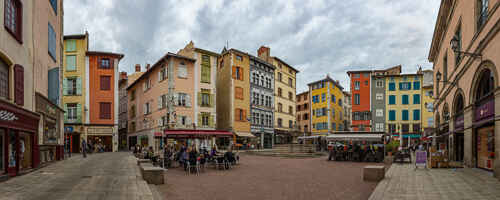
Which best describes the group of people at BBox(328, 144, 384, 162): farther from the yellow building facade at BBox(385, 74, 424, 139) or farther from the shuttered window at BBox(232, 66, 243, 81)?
the yellow building facade at BBox(385, 74, 424, 139)

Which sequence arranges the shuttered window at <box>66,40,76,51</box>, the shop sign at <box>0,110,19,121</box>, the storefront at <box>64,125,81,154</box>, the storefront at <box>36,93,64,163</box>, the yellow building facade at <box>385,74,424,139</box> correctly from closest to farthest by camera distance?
1. the shop sign at <box>0,110,19,121</box>
2. the storefront at <box>36,93,64,163</box>
3. the storefront at <box>64,125,81,154</box>
4. the shuttered window at <box>66,40,76,51</box>
5. the yellow building facade at <box>385,74,424,139</box>

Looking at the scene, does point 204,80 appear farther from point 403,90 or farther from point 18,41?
point 403,90

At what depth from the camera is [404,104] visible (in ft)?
160

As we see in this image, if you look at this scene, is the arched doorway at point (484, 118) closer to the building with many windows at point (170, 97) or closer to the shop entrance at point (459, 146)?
the shop entrance at point (459, 146)

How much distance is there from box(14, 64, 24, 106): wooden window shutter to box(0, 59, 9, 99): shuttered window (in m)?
0.35

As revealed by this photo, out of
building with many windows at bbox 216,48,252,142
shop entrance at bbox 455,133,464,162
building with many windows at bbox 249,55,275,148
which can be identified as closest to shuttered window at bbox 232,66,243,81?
building with many windows at bbox 216,48,252,142

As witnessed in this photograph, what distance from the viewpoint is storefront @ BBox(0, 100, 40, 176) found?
10297mm

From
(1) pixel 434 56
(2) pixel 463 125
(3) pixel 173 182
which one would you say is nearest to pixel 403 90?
(1) pixel 434 56

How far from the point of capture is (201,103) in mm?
34062

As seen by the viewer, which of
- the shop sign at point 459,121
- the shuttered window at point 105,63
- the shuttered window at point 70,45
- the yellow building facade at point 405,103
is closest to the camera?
the shop sign at point 459,121

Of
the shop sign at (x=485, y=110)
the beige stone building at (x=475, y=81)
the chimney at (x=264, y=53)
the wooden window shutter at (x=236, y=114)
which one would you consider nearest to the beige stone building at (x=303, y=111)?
the chimney at (x=264, y=53)

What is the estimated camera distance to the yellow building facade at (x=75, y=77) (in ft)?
108

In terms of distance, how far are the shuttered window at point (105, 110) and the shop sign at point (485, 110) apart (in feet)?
107

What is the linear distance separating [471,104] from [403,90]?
126 feet
